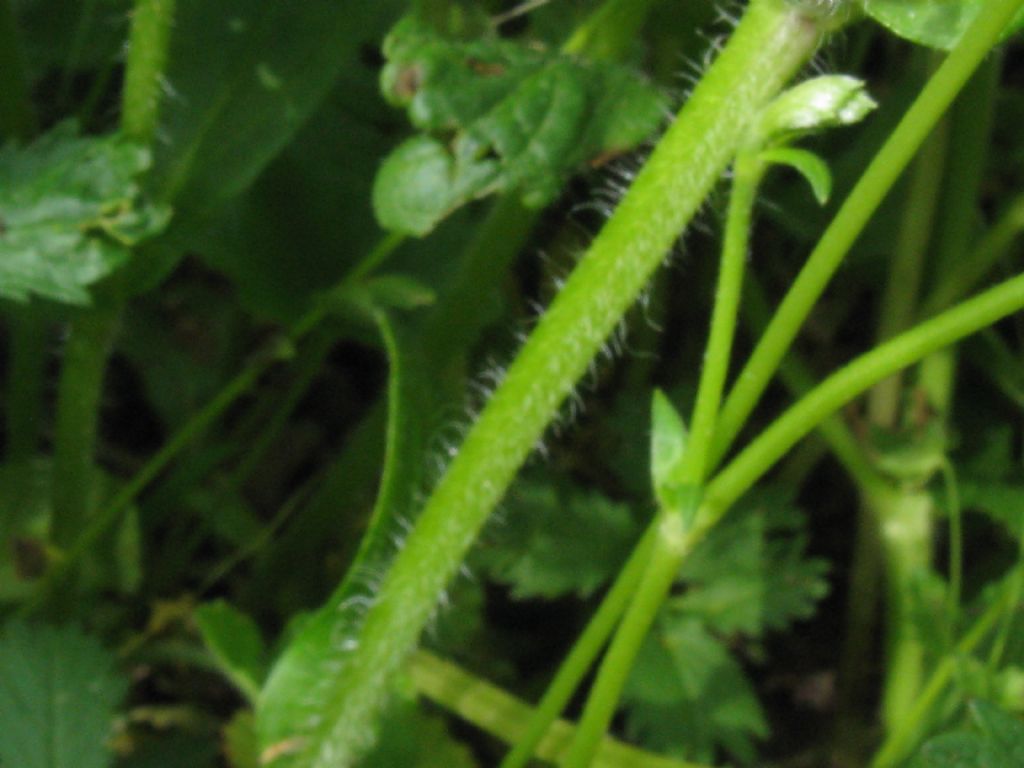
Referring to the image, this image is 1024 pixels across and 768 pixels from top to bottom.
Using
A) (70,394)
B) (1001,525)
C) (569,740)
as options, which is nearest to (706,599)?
(569,740)

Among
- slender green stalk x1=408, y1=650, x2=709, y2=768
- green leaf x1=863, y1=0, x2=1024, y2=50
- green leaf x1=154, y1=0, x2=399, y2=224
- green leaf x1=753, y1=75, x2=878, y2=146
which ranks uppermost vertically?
green leaf x1=863, y1=0, x2=1024, y2=50

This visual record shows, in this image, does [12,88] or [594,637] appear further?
[12,88]

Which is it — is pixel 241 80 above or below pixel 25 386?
above

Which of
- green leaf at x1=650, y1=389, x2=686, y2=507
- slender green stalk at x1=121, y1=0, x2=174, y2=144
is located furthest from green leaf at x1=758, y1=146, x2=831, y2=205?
slender green stalk at x1=121, y1=0, x2=174, y2=144

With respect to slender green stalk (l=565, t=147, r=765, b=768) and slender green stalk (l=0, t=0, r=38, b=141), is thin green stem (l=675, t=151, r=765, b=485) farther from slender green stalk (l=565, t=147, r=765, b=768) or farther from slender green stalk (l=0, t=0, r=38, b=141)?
slender green stalk (l=0, t=0, r=38, b=141)

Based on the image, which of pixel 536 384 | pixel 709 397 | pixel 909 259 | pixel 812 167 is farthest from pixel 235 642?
pixel 909 259

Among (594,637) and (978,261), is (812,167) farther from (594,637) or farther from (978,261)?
(978,261)
